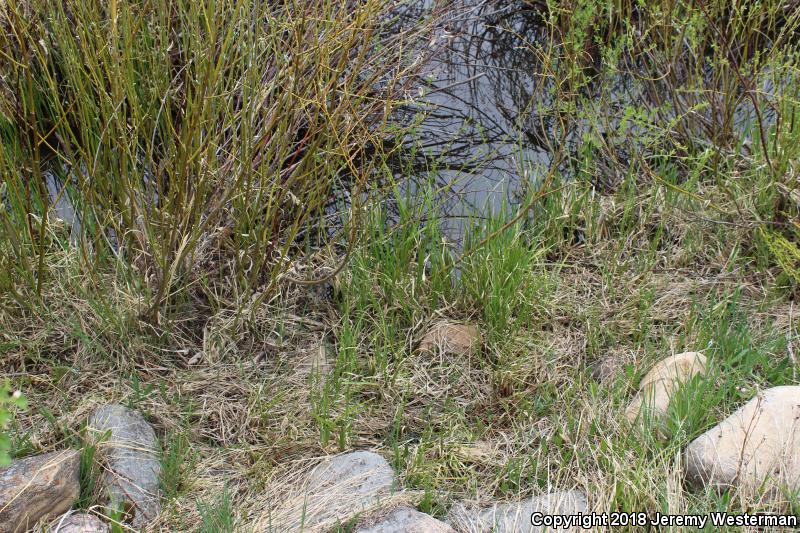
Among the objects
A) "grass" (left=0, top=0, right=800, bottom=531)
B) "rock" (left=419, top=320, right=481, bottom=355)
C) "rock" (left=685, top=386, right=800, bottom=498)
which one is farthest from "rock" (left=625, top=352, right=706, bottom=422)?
"rock" (left=419, top=320, right=481, bottom=355)

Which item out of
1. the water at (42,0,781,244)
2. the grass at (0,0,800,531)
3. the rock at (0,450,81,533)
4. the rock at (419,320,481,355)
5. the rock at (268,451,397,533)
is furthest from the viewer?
the water at (42,0,781,244)

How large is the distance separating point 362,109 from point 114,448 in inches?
73.3

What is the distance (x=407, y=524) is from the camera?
1980mm

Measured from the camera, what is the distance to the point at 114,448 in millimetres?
2178

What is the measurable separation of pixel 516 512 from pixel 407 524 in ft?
1.01

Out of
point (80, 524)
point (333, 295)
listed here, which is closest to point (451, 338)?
point (333, 295)

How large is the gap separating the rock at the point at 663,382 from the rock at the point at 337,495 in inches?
30.3

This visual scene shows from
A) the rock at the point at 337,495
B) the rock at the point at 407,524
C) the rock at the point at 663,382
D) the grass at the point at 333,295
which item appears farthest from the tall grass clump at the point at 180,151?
the rock at the point at 663,382

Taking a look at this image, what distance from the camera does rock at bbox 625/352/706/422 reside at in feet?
7.43

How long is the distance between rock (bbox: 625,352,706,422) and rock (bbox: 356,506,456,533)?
67 cm

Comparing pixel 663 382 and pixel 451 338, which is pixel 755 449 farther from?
→ pixel 451 338

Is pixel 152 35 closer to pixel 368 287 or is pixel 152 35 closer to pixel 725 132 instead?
pixel 368 287

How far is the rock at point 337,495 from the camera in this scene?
2.01 m

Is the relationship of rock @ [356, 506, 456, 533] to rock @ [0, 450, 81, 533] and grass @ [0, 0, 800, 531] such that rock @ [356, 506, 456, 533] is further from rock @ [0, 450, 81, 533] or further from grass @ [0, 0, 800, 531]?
rock @ [0, 450, 81, 533]
